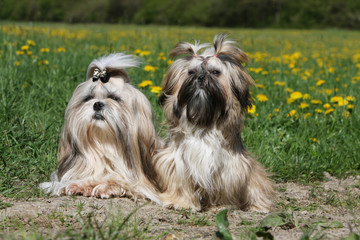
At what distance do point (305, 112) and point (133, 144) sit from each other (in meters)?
2.77

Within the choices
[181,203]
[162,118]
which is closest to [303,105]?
[162,118]

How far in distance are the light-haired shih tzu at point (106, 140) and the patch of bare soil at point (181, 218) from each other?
0.50 ft

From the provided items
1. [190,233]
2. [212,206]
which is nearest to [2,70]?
[212,206]

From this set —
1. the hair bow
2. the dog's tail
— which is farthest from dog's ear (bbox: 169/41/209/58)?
the hair bow

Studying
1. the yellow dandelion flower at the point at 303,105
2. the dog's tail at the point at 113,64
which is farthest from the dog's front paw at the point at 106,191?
the yellow dandelion flower at the point at 303,105

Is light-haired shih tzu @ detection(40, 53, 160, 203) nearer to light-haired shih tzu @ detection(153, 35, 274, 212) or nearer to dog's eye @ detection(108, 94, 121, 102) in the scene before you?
dog's eye @ detection(108, 94, 121, 102)

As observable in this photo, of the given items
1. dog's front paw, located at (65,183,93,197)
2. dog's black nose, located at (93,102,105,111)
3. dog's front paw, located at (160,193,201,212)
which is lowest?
dog's front paw, located at (160,193,201,212)

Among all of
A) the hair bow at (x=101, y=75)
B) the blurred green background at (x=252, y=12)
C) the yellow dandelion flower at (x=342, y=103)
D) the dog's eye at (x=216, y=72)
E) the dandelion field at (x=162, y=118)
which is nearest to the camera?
the dog's eye at (x=216, y=72)

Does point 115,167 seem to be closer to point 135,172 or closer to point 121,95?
point 135,172

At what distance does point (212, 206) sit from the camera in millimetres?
3740

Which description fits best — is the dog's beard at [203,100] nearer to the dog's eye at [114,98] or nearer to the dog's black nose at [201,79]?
the dog's black nose at [201,79]

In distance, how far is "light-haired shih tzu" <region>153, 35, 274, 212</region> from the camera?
3391 millimetres

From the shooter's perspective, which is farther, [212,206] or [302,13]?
[302,13]

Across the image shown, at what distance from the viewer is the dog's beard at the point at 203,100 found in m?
3.32
